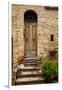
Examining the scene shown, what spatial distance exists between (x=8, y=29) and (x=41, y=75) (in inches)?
21.8

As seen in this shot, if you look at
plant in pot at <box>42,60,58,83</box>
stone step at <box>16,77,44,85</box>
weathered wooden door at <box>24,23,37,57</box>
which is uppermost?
weathered wooden door at <box>24,23,37,57</box>

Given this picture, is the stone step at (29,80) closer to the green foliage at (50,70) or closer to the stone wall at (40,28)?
the green foliage at (50,70)

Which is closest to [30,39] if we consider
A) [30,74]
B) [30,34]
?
[30,34]

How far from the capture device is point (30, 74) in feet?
7.99

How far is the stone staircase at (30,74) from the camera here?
2.41 m

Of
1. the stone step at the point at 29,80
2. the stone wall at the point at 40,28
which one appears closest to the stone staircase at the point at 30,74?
the stone step at the point at 29,80

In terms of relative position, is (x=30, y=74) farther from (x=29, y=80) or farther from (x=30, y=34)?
(x=30, y=34)

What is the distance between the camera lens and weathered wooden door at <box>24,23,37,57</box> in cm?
242

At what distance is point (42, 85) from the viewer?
2.45 m

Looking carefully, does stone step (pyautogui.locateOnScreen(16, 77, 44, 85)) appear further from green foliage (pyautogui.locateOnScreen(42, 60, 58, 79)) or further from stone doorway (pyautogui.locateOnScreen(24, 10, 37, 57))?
stone doorway (pyautogui.locateOnScreen(24, 10, 37, 57))

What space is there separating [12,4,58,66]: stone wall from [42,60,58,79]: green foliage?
0.10 meters

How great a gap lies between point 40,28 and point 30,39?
0.15 metres

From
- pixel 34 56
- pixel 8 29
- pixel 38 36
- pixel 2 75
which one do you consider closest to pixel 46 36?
pixel 38 36

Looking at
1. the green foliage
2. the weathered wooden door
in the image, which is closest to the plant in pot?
the green foliage
